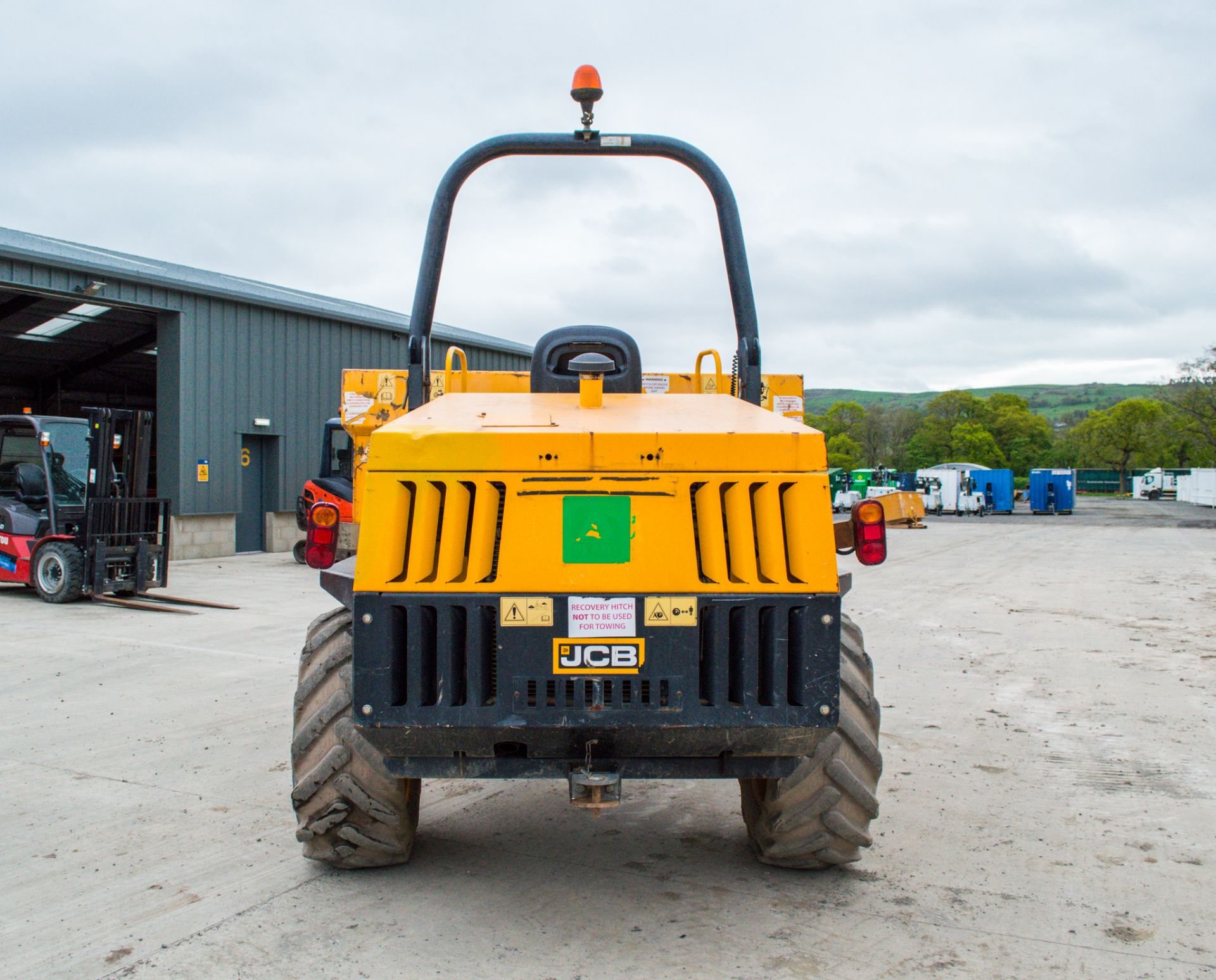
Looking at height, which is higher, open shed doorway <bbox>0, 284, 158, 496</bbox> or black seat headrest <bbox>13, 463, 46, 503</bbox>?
open shed doorway <bbox>0, 284, 158, 496</bbox>

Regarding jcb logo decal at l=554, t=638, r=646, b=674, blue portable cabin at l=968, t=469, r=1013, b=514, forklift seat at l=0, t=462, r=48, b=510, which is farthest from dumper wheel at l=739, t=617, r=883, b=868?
blue portable cabin at l=968, t=469, r=1013, b=514

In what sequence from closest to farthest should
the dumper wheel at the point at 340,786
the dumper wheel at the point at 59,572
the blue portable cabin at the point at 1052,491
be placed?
1. the dumper wheel at the point at 340,786
2. the dumper wheel at the point at 59,572
3. the blue portable cabin at the point at 1052,491

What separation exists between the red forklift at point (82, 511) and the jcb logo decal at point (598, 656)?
10222mm

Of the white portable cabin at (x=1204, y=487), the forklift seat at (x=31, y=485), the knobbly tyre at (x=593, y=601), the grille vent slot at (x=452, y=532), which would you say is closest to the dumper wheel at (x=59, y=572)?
the forklift seat at (x=31, y=485)

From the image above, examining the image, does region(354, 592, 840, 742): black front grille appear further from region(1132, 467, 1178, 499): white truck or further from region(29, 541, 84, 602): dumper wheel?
region(1132, 467, 1178, 499): white truck

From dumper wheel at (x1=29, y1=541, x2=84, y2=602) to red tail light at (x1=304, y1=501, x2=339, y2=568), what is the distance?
32.0 ft

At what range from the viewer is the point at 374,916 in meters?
3.56

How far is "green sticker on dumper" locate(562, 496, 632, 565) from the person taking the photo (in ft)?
10.4

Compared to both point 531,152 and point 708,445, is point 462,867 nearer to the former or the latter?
point 708,445

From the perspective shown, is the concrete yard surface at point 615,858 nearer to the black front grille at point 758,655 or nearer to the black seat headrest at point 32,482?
the black front grille at point 758,655

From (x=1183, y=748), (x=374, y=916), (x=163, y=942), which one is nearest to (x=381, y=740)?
(x=374, y=916)

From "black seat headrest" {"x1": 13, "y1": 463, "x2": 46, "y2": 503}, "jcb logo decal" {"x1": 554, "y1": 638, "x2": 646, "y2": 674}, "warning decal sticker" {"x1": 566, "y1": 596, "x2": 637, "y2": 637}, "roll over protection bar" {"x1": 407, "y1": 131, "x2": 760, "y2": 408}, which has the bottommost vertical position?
"jcb logo decal" {"x1": 554, "y1": 638, "x2": 646, "y2": 674}

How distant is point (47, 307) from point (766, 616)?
67.8 feet

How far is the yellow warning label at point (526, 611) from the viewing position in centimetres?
315
